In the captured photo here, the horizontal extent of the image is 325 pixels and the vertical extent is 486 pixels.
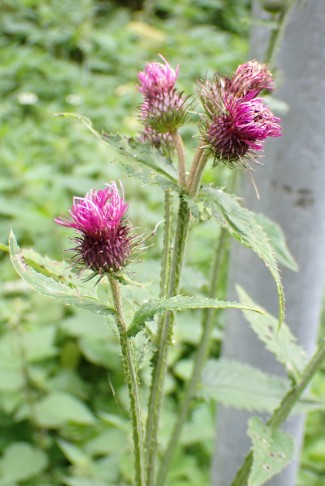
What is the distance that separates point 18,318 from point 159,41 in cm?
347

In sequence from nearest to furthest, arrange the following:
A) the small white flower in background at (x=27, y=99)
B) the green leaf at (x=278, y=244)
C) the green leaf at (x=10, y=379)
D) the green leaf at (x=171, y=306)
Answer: the green leaf at (x=171, y=306)
the green leaf at (x=278, y=244)
the green leaf at (x=10, y=379)
the small white flower in background at (x=27, y=99)

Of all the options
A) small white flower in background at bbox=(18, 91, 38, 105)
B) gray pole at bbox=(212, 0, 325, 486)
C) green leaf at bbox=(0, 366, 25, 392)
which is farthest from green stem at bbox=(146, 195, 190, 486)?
small white flower in background at bbox=(18, 91, 38, 105)

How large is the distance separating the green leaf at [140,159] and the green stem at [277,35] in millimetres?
542

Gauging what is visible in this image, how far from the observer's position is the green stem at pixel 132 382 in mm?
749

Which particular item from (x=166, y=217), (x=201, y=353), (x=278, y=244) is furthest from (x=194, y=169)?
(x=201, y=353)

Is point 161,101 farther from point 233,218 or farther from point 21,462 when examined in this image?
point 21,462


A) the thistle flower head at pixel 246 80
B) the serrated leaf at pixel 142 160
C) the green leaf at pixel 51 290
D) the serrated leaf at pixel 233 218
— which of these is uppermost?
the thistle flower head at pixel 246 80

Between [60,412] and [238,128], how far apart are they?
139 centimetres

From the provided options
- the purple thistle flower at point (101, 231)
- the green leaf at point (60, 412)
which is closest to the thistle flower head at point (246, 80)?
the purple thistle flower at point (101, 231)

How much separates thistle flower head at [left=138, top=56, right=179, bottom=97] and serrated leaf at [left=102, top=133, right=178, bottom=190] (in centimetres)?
9

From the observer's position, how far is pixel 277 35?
4.20ft

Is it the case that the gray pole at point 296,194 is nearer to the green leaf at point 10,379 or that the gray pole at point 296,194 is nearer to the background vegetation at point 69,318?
the background vegetation at point 69,318

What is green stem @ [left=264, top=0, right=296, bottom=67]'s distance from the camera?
1271 mm

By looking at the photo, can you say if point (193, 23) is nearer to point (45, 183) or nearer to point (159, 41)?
point (159, 41)
